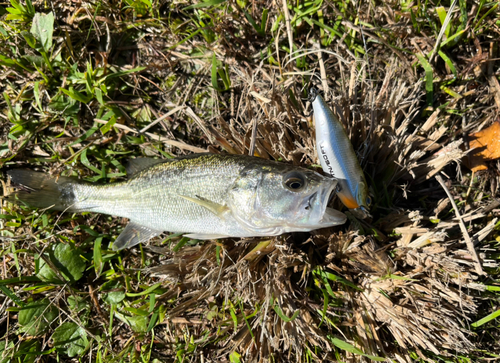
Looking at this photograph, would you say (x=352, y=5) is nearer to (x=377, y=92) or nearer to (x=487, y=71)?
(x=377, y=92)

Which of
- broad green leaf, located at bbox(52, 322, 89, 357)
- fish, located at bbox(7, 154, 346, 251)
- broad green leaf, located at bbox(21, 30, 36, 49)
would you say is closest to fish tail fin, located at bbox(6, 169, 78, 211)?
fish, located at bbox(7, 154, 346, 251)

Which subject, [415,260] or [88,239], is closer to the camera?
[415,260]

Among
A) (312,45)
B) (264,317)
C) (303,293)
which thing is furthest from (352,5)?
(264,317)

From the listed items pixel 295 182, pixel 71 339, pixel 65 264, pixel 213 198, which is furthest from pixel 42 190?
pixel 295 182

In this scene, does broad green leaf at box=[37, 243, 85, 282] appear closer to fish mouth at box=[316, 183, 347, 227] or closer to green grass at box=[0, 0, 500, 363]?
green grass at box=[0, 0, 500, 363]

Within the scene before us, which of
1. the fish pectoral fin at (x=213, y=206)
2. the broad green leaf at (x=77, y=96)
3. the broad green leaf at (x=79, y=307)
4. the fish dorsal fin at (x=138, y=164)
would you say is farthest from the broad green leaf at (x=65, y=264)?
the fish pectoral fin at (x=213, y=206)

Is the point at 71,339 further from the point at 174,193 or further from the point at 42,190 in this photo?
the point at 174,193
